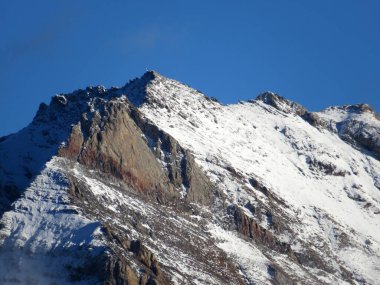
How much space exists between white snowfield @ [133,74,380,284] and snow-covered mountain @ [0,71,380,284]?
31 centimetres

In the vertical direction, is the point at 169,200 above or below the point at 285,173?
below

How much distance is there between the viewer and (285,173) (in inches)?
7200

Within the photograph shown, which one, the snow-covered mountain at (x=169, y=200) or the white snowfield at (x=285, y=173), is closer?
the snow-covered mountain at (x=169, y=200)

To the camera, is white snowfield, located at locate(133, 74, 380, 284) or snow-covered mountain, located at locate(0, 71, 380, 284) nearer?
snow-covered mountain, located at locate(0, 71, 380, 284)

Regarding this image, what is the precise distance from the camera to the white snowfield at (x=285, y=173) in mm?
162750

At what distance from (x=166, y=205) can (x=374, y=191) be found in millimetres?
60100

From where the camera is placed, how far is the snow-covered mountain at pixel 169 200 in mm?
122312

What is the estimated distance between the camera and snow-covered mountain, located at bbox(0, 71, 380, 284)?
122m

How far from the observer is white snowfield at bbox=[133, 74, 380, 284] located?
163 m

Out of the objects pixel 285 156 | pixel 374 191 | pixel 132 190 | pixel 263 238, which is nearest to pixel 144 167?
pixel 132 190

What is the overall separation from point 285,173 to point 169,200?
3730 centimetres

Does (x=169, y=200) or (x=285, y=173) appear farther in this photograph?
(x=285, y=173)

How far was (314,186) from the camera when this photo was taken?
607 ft

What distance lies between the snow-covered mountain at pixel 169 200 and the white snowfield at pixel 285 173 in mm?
315
